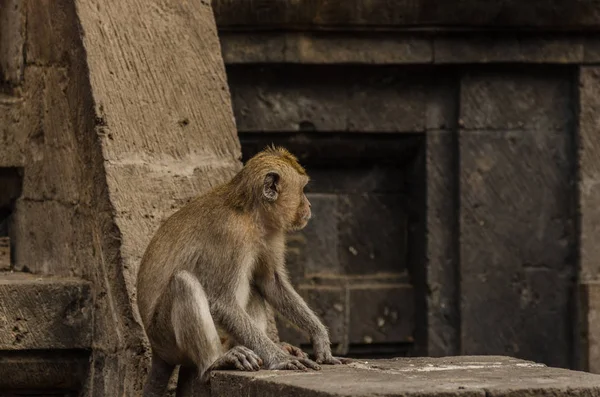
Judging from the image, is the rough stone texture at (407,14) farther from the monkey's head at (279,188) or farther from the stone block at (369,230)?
the monkey's head at (279,188)

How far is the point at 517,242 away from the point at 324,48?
141cm

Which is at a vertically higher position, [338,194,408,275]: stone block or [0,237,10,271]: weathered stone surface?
[338,194,408,275]: stone block

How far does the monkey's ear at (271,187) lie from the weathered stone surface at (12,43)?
1456 mm

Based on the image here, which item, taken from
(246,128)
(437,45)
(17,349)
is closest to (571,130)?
(437,45)

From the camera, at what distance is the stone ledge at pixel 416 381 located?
16.8 ft

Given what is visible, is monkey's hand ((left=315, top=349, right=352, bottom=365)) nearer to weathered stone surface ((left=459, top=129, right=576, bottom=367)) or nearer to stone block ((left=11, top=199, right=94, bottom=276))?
stone block ((left=11, top=199, right=94, bottom=276))

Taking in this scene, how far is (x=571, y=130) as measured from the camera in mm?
8359

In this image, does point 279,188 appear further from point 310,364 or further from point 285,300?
point 310,364

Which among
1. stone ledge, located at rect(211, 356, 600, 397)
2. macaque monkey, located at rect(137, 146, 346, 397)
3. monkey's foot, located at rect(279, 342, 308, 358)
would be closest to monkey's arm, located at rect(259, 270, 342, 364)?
macaque monkey, located at rect(137, 146, 346, 397)

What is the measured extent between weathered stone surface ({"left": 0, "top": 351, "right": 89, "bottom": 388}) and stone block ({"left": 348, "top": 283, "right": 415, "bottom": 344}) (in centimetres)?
192

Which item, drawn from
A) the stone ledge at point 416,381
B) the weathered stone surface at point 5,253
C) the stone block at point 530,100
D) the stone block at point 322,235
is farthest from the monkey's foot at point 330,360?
the stone block at point 530,100

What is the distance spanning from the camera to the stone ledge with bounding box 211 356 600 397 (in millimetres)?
5133

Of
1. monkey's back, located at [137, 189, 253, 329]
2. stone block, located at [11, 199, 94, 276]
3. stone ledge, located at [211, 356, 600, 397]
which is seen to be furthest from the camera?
stone block, located at [11, 199, 94, 276]

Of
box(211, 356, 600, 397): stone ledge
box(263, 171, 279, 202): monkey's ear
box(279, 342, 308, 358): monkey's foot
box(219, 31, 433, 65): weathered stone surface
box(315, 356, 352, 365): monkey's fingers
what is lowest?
box(211, 356, 600, 397): stone ledge
